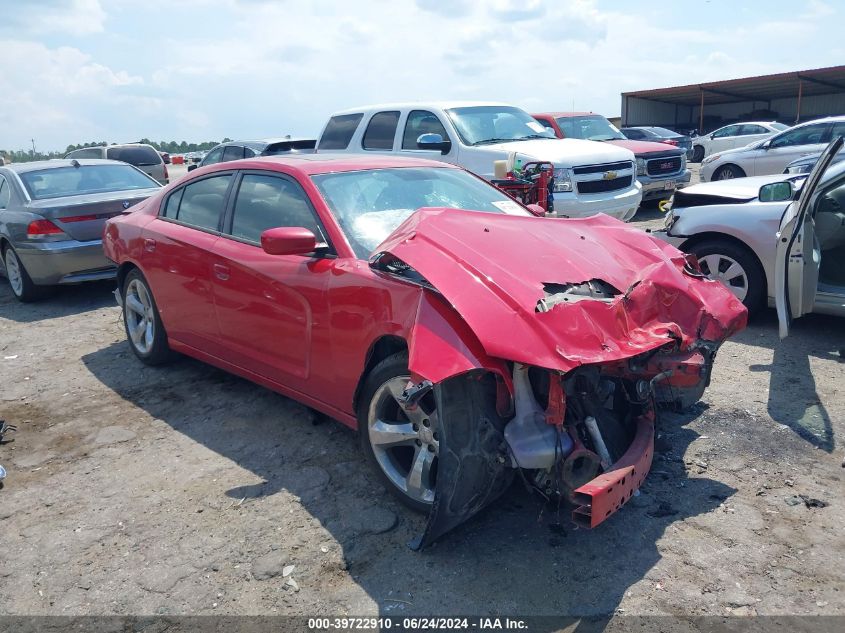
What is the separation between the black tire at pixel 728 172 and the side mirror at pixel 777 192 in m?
10.3

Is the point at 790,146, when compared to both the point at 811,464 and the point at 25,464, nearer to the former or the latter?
the point at 811,464

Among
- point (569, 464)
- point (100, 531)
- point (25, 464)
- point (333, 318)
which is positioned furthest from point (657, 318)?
point (25, 464)

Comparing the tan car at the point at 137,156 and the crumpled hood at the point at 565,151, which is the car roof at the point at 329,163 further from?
the tan car at the point at 137,156

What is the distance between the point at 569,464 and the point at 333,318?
1476 millimetres

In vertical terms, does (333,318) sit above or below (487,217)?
below

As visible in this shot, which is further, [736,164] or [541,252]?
[736,164]

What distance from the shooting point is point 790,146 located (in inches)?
571

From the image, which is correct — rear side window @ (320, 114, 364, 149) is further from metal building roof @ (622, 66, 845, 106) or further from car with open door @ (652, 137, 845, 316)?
metal building roof @ (622, 66, 845, 106)

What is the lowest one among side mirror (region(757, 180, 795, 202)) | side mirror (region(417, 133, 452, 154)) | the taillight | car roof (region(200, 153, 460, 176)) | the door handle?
the taillight

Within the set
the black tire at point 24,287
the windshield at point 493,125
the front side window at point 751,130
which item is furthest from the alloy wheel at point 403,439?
the front side window at point 751,130

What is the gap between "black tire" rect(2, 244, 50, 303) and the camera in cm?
826

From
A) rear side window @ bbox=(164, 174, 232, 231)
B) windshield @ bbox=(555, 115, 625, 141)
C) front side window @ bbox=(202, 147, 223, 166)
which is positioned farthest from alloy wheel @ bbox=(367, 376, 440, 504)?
front side window @ bbox=(202, 147, 223, 166)

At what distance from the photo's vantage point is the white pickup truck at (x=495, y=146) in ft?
30.1

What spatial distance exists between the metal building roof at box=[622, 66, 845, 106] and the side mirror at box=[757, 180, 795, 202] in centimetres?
2986
